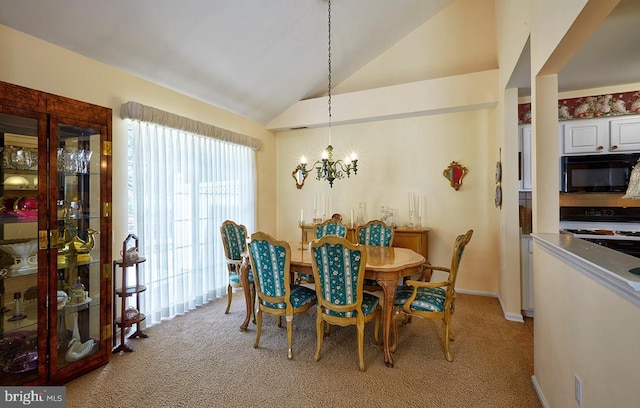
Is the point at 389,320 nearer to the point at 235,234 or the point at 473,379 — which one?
the point at 473,379

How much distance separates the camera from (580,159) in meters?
3.35

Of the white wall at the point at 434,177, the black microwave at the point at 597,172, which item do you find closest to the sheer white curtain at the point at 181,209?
the white wall at the point at 434,177

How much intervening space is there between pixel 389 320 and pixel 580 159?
3.04 m

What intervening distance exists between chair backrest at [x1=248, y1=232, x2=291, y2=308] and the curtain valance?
1.73 metres

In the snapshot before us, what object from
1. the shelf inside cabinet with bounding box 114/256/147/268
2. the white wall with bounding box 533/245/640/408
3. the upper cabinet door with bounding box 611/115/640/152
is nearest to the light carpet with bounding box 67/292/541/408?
the white wall with bounding box 533/245/640/408

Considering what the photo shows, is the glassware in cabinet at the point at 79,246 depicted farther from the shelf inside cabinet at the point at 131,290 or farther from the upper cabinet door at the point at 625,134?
the upper cabinet door at the point at 625,134

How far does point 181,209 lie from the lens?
3.47 m

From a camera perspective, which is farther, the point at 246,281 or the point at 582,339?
the point at 246,281

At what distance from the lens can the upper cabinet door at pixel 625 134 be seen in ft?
10.3

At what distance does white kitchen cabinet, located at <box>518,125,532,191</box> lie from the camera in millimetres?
3537

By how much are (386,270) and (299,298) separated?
2.72ft

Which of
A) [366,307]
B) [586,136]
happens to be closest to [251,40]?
[366,307]

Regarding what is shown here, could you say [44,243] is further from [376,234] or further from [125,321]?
[376,234]

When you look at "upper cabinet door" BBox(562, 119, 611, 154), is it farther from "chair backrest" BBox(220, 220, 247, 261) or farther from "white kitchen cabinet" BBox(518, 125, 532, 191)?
"chair backrest" BBox(220, 220, 247, 261)
